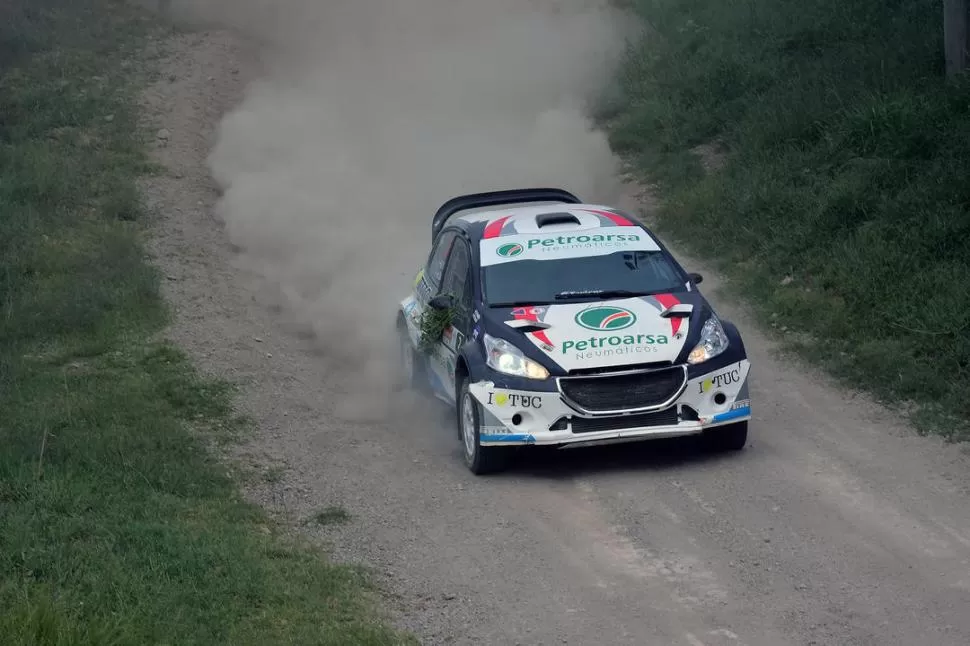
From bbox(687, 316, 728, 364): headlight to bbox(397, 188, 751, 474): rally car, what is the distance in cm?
1

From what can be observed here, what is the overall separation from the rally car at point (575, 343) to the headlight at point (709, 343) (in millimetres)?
11

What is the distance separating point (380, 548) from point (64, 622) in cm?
242

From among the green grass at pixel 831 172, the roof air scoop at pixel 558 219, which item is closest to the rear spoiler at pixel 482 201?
the roof air scoop at pixel 558 219

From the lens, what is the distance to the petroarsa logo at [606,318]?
29.8 ft

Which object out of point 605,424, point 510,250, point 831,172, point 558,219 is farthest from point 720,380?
point 831,172

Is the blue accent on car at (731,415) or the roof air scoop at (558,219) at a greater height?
the roof air scoop at (558,219)

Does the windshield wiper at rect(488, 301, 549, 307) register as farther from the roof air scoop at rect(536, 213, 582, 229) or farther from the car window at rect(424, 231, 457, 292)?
the car window at rect(424, 231, 457, 292)

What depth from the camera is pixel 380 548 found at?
7.91 metres

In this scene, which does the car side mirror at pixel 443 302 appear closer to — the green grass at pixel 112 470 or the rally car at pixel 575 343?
the rally car at pixel 575 343

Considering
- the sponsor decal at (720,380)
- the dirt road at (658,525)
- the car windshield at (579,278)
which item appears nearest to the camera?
the dirt road at (658,525)

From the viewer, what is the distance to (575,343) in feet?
29.3

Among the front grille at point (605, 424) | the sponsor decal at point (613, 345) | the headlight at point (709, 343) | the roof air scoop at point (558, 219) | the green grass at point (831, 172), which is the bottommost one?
the green grass at point (831, 172)

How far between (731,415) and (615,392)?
852 millimetres

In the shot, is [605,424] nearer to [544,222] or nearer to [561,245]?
[561,245]
